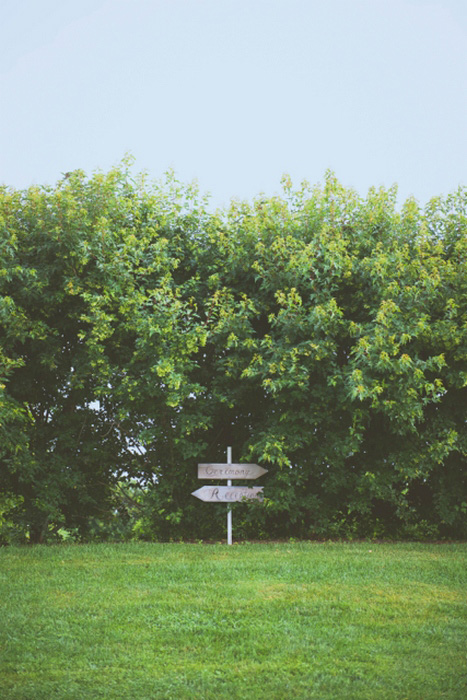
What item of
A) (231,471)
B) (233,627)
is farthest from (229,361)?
(233,627)

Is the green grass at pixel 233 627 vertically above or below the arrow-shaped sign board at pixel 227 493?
below

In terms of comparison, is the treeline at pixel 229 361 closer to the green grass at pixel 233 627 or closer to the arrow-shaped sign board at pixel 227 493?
the arrow-shaped sign board at pixel 227 493

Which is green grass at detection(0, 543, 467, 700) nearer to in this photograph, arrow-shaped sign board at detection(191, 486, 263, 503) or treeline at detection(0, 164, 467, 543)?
arrow-shaped sign board at detection(191, 486, 263, 503)

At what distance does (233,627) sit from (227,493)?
4.30 metres

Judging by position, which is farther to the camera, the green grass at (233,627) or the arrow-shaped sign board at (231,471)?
the arrow-shaped sign board at (231,471)

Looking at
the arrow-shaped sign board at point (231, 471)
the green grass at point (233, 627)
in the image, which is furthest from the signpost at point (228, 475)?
the green grass at point (233, 627)

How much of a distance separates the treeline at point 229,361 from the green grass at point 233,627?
185cm

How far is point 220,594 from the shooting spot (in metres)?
6.74

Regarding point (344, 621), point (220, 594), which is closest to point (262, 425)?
point (220, 594)

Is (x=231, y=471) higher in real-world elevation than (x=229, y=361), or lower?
lower

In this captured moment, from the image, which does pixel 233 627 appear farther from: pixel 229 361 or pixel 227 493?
pixel 229 361

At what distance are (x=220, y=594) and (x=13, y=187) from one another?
23.8 ft

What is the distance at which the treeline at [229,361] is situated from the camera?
9.86 m

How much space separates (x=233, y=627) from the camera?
5770 mm
